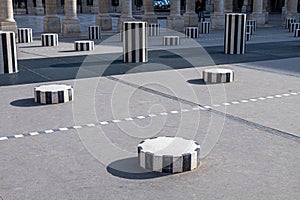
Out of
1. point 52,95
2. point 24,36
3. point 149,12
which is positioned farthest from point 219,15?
point 52,95

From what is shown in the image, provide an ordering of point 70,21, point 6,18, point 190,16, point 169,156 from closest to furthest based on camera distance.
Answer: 1. point 169,156
2. point 6,18
3. point 70,21
4. point 190,16

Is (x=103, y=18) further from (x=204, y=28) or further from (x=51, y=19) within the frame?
(x=204, y=28)

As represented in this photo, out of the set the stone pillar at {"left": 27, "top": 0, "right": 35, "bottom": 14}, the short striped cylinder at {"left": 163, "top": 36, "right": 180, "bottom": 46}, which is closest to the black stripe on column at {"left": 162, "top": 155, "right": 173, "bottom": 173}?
the short striped cylinder at {"left": 163, "top": 36, "right": 180, "bottom": 46}

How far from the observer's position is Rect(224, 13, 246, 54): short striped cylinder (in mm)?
14984

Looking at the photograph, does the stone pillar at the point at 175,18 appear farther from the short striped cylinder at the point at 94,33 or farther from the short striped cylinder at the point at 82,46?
the short striped cylinder at the point at 82,46

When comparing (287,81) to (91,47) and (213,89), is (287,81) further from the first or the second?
(91,47)

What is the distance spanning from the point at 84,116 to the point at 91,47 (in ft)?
30.8

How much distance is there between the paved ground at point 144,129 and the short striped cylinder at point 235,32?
6.50 ft

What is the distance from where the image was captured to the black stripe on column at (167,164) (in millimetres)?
5125

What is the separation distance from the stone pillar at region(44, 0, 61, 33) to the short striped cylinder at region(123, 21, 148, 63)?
10.8m

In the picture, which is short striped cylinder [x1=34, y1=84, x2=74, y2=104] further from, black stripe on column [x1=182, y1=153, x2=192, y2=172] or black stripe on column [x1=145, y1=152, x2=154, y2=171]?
black stripe on column [x1=182, y1=153, x2=192, y2=172]

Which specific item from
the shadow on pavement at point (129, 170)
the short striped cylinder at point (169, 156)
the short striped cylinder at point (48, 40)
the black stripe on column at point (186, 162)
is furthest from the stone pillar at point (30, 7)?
the black stripe on column at point (186, 162)

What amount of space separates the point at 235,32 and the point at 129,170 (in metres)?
10.9

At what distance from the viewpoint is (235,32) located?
1530 cm
